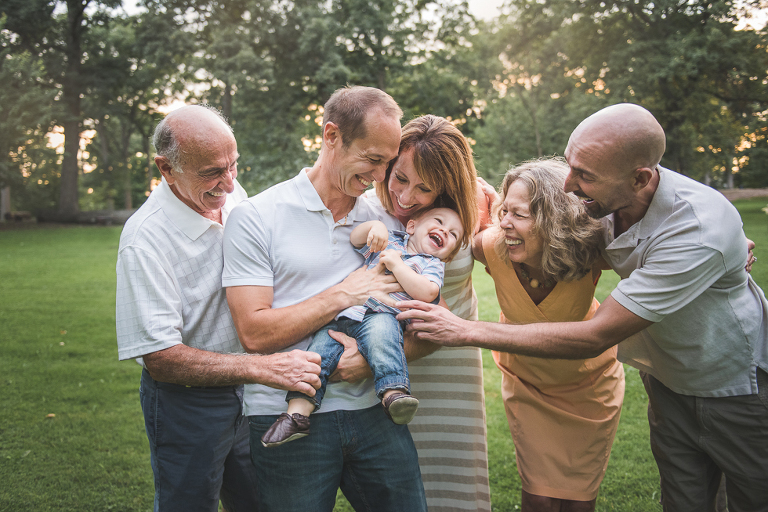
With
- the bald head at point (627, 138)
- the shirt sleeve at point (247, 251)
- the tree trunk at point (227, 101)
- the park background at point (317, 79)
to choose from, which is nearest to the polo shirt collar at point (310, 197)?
the shirt sleeve at point (247, 251)

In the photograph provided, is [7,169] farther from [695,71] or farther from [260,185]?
[695,71]

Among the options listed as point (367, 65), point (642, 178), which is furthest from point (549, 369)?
point (367, 65)

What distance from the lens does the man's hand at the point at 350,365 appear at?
2.37 meters

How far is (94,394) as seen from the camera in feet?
21.1

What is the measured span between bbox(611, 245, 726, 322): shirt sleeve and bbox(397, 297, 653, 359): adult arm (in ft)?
0.26

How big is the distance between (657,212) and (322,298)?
1.66 m

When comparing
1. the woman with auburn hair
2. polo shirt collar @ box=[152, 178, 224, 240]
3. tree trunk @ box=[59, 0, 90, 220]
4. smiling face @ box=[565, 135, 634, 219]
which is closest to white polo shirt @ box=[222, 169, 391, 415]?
polo shirt collar @ box=[152, 178, 224, 240]

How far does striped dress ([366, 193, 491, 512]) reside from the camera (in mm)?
3227

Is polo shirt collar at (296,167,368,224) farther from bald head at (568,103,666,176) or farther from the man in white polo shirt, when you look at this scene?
bald head at (568,103,666,176)

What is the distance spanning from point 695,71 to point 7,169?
29751 mm

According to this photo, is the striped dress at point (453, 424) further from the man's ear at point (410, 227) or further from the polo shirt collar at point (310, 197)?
the polo shirt collar at point (310, 197)

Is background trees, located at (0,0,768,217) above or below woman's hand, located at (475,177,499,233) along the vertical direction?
above

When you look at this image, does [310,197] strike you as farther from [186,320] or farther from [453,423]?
[453,423]

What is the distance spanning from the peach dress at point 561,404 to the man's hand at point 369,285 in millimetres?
775
